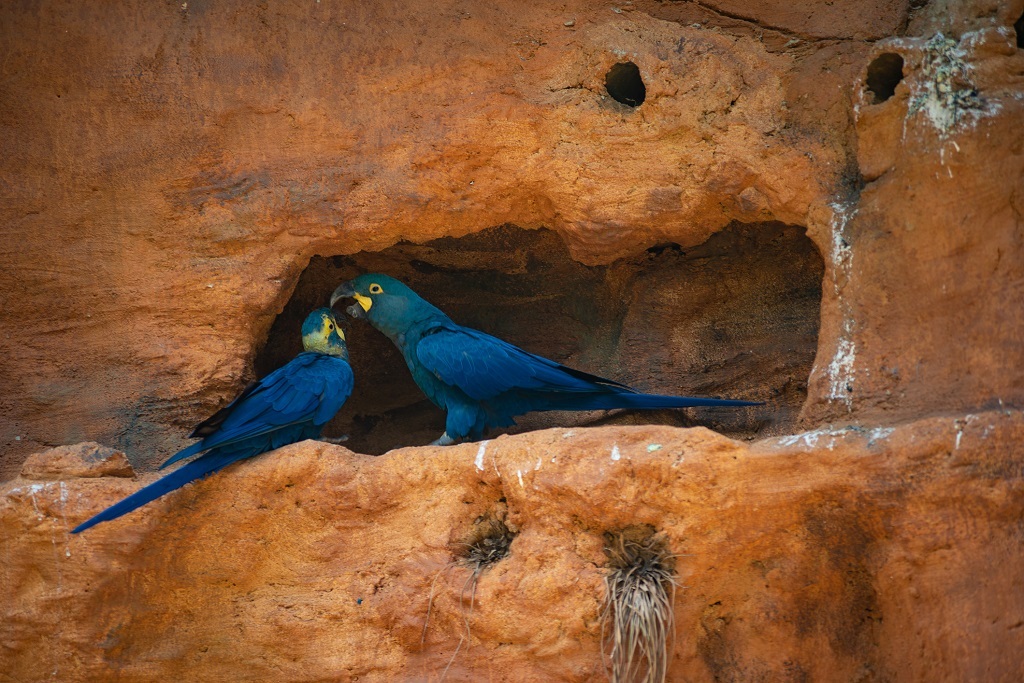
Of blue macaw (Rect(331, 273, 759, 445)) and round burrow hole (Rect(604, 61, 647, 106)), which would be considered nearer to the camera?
blue macaw (Rect(331, 273, 759, 445))

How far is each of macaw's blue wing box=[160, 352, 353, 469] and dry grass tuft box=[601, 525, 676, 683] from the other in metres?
1.19

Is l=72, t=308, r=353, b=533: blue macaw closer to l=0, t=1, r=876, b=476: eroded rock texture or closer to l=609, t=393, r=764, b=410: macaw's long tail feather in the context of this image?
l=0, t=1, r=876, b=476: eroded rock texture

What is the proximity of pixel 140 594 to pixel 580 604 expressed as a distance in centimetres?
147

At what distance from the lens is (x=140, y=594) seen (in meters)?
3.59

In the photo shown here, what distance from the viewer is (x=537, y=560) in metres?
3.37

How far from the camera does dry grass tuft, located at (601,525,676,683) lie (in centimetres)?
319

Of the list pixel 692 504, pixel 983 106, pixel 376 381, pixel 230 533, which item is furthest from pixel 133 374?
pixel 983 106

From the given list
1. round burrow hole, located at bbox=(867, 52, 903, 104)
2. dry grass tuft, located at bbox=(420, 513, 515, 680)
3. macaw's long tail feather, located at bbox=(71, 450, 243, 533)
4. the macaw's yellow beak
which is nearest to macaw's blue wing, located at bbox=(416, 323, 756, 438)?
the macaw's yellow beak

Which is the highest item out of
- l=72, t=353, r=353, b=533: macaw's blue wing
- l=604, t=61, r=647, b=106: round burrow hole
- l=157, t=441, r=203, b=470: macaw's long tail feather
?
l=604, t=61, r=647, b=106: round burrow hole

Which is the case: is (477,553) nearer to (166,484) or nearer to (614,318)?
(166,484)

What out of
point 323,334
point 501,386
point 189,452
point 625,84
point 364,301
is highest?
point 625,84

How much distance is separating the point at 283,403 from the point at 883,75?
7.96 feet

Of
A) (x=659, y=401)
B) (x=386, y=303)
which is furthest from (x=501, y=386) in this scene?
(x=386, y=303)

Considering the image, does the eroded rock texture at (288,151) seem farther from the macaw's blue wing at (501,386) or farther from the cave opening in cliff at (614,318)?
the macaw's blue wing at (501,386)
